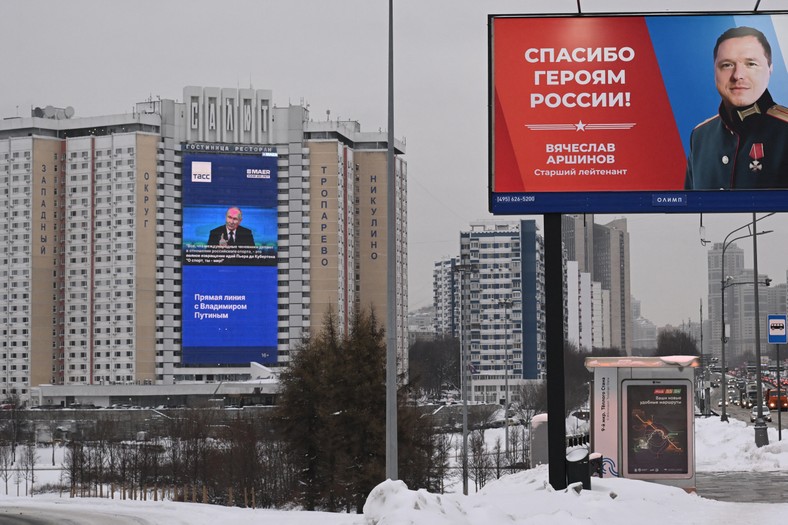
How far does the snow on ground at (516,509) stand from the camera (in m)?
15.7

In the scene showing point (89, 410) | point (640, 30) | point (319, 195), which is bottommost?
point (89, 410)

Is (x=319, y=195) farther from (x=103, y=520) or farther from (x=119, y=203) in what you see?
(x=103, y=520)

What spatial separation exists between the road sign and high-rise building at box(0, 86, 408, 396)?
9991 centimetres

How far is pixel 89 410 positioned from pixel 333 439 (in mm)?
95552

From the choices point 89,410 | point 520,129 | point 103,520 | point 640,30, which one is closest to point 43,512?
point 103,520

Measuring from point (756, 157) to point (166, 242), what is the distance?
130 m

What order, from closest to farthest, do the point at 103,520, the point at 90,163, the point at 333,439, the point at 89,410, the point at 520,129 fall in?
1. the point at 520,129
2. the point at 103,520
3. the point at 333,439
4. the point at 89,410
5. the point at 90,163

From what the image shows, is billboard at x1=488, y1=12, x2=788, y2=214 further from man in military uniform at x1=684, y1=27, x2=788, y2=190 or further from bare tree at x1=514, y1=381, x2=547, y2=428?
bare tree at x1=514, y1=381, x2=547, y2=428

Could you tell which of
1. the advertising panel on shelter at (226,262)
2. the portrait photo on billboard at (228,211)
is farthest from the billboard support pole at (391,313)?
the portrait photo on billboard at (228,211)

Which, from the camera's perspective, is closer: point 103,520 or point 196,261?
point 103,520

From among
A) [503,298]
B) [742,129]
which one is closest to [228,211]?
[503,298]

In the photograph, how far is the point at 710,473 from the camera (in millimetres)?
33500

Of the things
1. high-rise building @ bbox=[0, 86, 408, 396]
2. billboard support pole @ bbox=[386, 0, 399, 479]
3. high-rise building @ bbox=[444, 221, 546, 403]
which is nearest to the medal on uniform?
billboard support pole @ bbox=[386, 0, 399, 479]

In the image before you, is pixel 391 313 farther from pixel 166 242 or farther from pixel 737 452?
pixel 166 242
